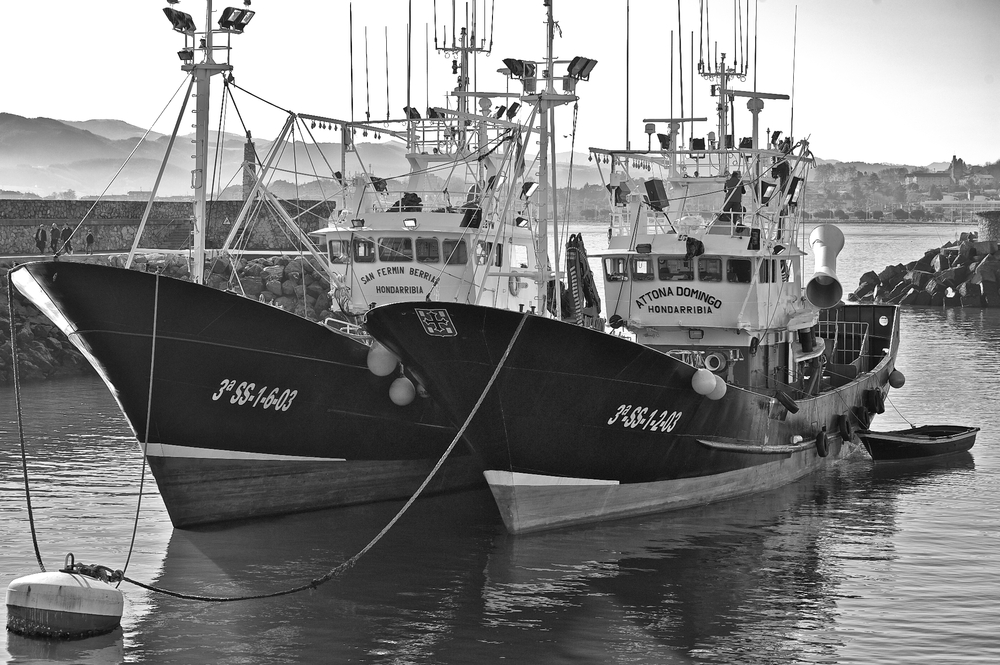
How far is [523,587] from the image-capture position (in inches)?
580

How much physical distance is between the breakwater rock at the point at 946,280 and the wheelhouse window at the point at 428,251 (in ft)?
156

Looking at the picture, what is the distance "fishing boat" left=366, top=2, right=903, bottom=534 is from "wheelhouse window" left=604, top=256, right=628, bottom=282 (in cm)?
3

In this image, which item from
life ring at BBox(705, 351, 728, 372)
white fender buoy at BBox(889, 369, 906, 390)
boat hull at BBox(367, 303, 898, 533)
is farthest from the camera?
white fender buoy at BBox(889, 369, 906, 390)

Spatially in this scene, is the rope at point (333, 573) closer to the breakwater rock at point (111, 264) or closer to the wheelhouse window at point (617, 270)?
the wheelhouse window at point (617, 270)

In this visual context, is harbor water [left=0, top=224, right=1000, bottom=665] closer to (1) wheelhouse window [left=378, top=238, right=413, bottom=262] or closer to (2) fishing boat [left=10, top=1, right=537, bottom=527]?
(2) fishing boat [left=10, top=1, right=537, bottom=527]

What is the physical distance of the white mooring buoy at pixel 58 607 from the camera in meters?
12.6

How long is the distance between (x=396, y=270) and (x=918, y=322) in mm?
39339

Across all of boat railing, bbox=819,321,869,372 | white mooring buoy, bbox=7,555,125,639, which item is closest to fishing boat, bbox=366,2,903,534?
boat railing, bbox=819,321,869,372

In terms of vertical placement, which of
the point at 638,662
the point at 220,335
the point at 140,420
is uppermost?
the point at 220,335

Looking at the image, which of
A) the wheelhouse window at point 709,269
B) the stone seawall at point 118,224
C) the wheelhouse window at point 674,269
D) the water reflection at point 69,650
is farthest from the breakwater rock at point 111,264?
the water reflection at point 69,650

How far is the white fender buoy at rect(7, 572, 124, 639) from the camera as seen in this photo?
12.6 meters

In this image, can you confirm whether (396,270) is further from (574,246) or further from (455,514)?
(455,514)

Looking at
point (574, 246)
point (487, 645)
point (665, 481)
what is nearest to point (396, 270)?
point (574, 246)

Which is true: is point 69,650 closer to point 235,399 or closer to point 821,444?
point 235,399
